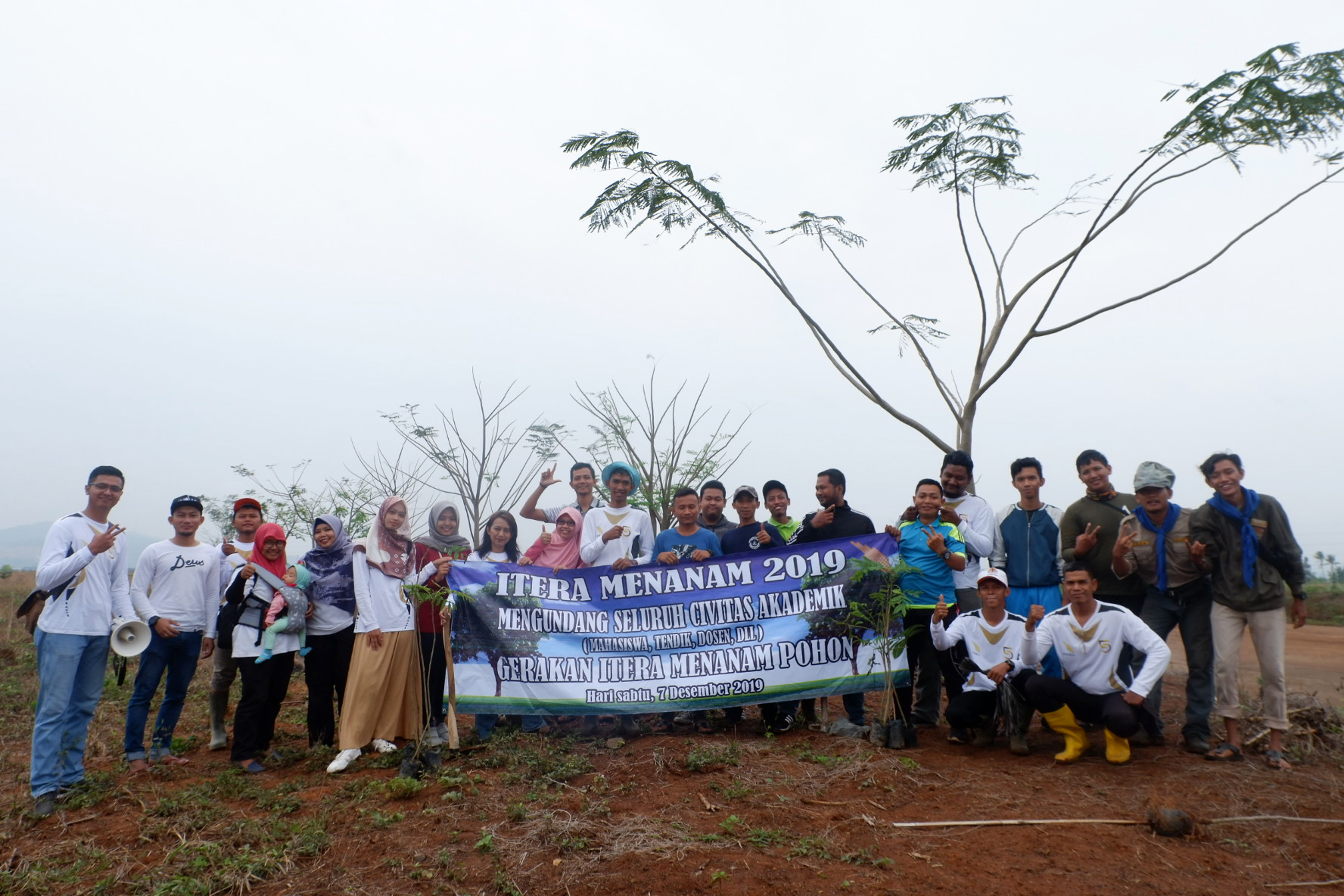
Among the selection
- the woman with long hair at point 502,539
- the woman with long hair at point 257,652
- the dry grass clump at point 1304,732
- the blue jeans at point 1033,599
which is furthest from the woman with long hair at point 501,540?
the dry grass clump at point 1304,732

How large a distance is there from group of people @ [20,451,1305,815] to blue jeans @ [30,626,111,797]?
0.01 metres

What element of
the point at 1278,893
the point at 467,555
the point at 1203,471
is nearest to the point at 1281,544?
the point at 1203,471

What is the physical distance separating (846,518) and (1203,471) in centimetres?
247

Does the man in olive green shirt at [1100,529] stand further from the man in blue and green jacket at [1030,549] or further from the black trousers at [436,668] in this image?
the black trousers at [436,668]

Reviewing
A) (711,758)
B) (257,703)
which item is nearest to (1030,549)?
(711,758)

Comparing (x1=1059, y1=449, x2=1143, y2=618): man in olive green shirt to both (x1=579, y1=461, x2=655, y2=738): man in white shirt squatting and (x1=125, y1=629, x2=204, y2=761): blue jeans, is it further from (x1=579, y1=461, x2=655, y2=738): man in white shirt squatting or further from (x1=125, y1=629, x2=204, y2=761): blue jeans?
(x1=125, y1=629, x2=204, y2=761): blue jeans

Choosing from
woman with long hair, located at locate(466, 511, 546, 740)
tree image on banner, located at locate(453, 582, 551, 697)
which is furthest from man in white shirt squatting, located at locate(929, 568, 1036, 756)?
woman with long hair, located at locate(466, 511, 546, 740)

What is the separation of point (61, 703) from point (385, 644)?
195cm

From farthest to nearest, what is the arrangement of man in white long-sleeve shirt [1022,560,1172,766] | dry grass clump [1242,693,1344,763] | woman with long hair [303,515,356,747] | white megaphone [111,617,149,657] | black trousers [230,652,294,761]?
woman with long hair [303,515,356,747] → black trousers [230,652,294,761] → white megaphone [111,617,149,657] → dry grass clump [1242,693,1344,763] → man in white long-sleeve shirt [1022,560,1172,766]

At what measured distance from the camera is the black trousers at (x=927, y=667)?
6.05 meters

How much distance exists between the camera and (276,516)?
17828mm

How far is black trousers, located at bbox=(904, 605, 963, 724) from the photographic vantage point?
6047 millimetres

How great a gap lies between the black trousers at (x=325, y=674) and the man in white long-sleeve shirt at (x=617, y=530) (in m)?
1.95

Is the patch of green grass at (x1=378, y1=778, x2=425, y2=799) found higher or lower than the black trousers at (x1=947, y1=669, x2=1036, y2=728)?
lower
